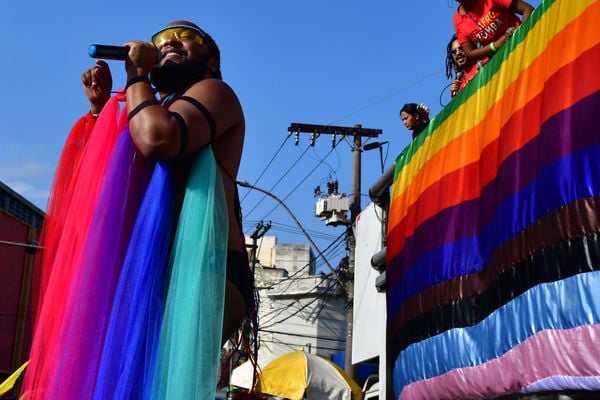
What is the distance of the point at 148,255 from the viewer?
7.23 ft

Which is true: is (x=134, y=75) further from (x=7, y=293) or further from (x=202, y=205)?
(x=7, y=293)

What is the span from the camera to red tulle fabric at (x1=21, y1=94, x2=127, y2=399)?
2.22m

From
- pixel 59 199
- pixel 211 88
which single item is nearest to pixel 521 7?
pixel 211 88

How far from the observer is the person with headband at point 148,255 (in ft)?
6.91

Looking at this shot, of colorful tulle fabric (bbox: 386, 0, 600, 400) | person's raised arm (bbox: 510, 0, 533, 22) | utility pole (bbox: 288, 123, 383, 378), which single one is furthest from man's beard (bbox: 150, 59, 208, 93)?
utility pole (bbox: 288, 123, 383, 378)

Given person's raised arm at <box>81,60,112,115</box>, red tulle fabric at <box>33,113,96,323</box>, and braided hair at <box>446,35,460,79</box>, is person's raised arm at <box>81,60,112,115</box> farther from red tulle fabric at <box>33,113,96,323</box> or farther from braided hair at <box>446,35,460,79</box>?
braided hair at <box>446,35,460,79</box>

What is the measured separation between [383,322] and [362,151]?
11.7 meters

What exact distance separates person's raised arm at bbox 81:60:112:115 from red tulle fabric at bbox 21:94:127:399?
0.14 meters

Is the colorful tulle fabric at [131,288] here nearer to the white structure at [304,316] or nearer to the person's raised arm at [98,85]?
the person's raised arm at [98,85]

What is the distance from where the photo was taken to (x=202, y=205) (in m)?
2.29

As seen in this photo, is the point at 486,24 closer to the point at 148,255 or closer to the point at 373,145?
the point at 148,255

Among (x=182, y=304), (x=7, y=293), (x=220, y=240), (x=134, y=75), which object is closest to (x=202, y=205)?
(x=220, y=240)

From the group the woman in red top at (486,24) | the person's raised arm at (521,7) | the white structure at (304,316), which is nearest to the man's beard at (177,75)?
the woman in red top at (486,24)

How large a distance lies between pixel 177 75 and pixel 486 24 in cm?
373
